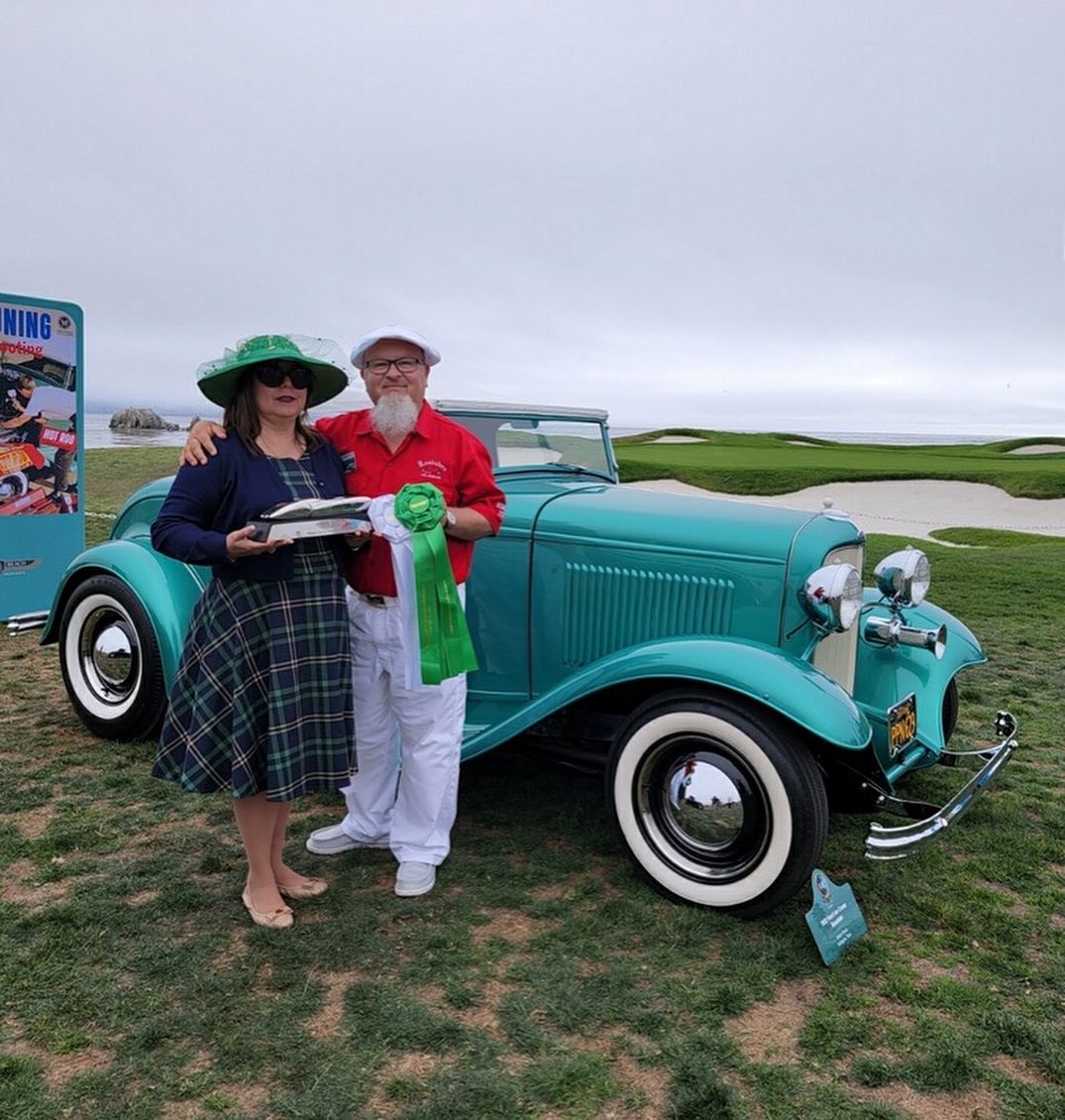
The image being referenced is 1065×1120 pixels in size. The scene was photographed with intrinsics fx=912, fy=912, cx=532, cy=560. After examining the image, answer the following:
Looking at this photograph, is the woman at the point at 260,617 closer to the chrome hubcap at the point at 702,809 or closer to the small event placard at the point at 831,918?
the chrome hubcap at the point at 702,809

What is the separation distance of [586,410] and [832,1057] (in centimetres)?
322

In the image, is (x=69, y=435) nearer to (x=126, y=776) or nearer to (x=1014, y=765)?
(x=126, y=776)

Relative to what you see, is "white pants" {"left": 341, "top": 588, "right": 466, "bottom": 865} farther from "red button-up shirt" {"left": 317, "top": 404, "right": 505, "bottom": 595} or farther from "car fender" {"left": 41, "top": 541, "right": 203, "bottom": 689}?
"car fender" {"left": 41, "top": 541, "right": 203, "bottom": 689}

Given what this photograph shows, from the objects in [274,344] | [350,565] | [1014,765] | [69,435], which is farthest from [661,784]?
[69,435]

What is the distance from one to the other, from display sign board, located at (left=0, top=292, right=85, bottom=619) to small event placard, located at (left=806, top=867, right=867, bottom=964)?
283 inches

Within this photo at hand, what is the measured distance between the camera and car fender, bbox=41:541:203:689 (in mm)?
4473

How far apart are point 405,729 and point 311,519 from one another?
94 centimetres

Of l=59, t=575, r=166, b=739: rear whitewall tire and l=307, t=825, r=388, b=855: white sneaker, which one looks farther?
l=59, t=575, r=166, b=739: rear whitewall tire

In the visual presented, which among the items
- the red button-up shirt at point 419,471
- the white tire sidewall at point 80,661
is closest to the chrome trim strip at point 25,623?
the white tire sidewall at point 80,661

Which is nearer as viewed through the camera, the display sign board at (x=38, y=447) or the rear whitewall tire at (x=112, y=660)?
the rear whitewall tire at (x=112, y=660)

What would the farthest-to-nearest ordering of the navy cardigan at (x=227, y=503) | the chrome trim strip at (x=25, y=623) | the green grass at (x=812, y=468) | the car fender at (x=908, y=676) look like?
the green grass at (x=812, y=468), the chrome trim strip at (x=25, y=623), the car fender at (x=908, y=676), the navy cardigan at (x=227, y=503)

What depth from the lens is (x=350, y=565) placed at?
3.18 meters

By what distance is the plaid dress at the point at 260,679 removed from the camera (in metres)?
2.84

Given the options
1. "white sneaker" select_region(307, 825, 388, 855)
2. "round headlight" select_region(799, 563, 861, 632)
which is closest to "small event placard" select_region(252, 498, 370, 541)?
"white sneaker" select_region(307, 825, 388, 855)
